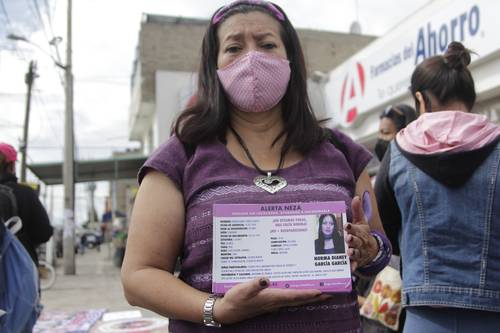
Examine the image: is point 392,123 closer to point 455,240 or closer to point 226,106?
point 455,240

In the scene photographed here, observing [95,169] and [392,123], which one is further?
[95,169]

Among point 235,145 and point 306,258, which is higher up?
point 235,145

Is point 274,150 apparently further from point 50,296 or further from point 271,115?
point 50,296

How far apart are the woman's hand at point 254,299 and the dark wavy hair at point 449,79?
46.9 inches

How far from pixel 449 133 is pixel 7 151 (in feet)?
10.7

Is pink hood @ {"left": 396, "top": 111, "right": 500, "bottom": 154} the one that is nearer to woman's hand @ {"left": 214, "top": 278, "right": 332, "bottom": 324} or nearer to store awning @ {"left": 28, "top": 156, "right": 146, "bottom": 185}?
woman's hand @ {"left": 214, "top": 278, "right": 332, "bottom": 324}

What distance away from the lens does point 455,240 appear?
1.86 meters

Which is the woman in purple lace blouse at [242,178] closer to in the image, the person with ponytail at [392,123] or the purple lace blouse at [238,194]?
the purple lace blouse at [238,194]

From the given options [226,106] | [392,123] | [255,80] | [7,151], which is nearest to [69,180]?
[7,151]

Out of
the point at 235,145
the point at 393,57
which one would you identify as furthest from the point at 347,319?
the point at 393,57

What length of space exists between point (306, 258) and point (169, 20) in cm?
2342

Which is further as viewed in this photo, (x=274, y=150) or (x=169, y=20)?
(x=169, y=20)

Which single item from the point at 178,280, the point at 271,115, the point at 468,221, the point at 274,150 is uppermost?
the point at 271,115

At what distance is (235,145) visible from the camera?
5.00 feet
